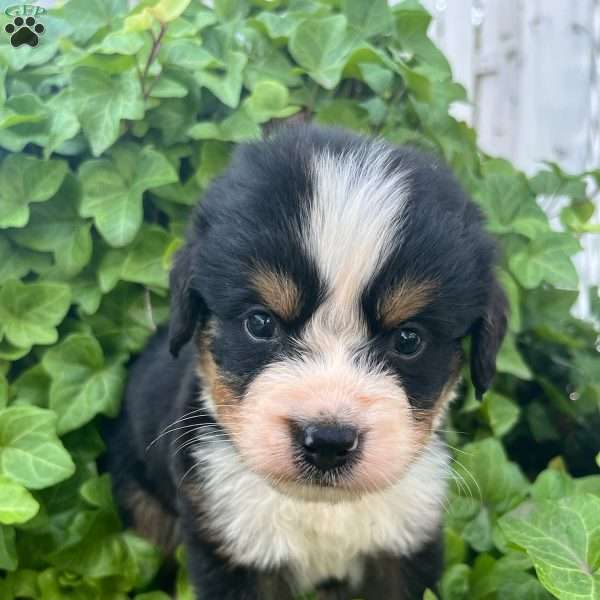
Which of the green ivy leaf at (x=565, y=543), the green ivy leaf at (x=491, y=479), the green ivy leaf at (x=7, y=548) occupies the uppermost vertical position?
the green ivy leaf at (x=565, y=543)

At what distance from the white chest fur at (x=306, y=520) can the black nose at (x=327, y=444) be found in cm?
33

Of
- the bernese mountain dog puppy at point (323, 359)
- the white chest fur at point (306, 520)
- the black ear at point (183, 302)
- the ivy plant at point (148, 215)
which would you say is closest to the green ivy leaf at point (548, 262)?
the ivy plant at point (148, 215)

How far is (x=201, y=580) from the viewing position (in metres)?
1.96

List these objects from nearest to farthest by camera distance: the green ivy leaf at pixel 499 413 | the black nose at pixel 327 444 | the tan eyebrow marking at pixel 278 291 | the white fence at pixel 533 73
Answer: the black nose at pixel 327 444, the tan eyebrow marking at pixel 278 291, the green ivy leaf at pixel 499 413, the white fence at pixel 533 73

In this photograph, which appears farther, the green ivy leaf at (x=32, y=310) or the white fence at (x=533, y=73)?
the white fence at (x=533, y=73)

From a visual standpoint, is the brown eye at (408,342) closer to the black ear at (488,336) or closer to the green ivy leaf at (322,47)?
the black ear at (488,336)

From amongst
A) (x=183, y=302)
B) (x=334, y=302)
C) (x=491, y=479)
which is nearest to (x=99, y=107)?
(x=183, y=302)

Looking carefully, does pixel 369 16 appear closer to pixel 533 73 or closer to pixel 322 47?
pixel 322 47

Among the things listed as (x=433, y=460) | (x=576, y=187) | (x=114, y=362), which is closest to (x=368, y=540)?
(x=433, y=460)

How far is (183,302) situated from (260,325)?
0.23m

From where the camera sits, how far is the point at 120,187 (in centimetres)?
232

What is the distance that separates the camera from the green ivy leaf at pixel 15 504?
1.79m

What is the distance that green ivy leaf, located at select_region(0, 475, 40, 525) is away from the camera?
5.89ft

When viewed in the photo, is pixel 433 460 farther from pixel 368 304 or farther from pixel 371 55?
pixel 371 55
